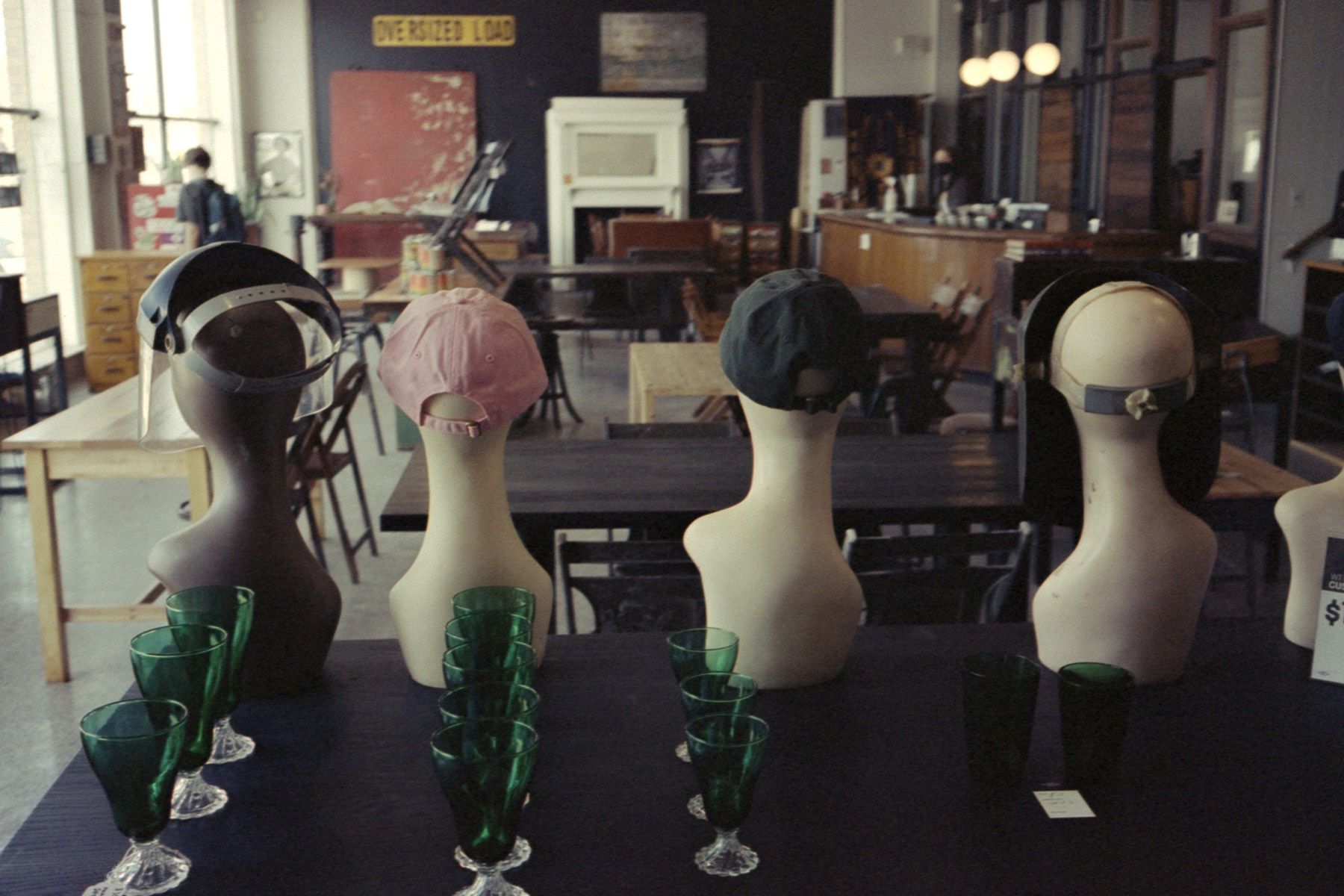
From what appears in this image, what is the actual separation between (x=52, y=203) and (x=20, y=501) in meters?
3.81

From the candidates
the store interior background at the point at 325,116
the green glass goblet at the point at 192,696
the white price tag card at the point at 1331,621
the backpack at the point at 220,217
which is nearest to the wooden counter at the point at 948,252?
the store interior background at the point at 325,116

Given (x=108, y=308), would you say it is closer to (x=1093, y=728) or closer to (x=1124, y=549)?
(x=1124, y=549)


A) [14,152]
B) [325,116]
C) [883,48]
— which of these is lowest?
[14,152]

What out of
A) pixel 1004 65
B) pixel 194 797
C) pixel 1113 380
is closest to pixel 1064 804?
pixel 1113 380

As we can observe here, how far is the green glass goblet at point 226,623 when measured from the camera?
1.25m

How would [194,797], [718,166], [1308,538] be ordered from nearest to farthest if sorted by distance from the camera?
[194,797] < [1308,538] < [718,166]

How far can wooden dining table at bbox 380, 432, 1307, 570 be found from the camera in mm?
2393

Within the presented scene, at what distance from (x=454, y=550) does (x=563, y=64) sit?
1296 cm

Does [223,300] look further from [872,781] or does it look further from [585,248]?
[585,248]

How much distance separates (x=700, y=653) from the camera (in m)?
1.28

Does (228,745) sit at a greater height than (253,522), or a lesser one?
lesser

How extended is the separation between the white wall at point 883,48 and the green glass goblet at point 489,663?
12.7 meters

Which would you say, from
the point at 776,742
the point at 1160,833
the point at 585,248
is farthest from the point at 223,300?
the point at 585,248

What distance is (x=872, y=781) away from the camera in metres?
1.20
